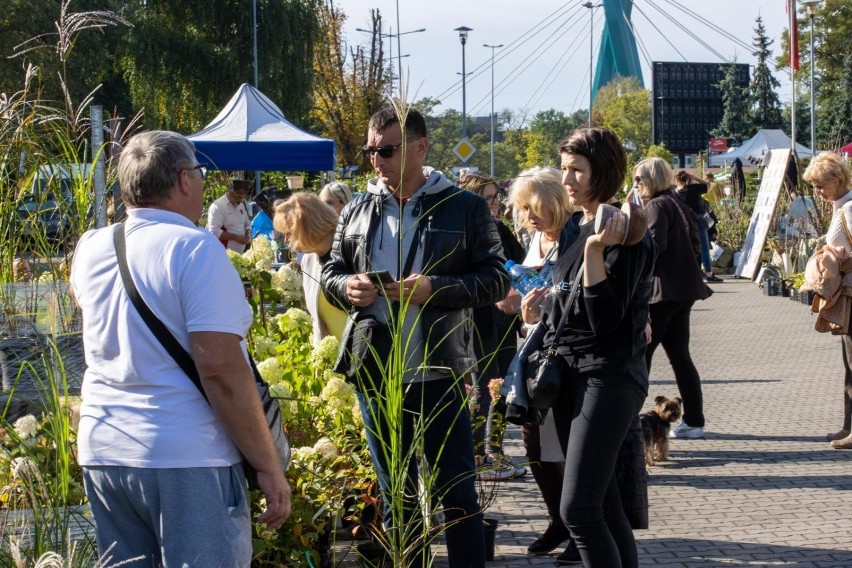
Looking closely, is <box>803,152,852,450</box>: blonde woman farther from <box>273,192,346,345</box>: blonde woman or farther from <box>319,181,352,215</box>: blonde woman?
<box>273,192,346,345</box>: blonde woman

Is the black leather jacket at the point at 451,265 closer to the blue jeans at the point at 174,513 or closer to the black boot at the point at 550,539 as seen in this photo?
the blue jeans at the point at 174,513

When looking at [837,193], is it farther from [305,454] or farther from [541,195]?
[305,454]

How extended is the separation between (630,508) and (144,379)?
87.9 inches

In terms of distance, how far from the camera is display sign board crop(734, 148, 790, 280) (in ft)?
74.8

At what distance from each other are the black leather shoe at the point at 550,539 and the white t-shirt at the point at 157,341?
10.0ft

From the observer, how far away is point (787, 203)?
22891mm

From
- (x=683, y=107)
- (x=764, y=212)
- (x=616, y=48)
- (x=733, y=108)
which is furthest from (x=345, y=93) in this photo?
(x=616, y=48)

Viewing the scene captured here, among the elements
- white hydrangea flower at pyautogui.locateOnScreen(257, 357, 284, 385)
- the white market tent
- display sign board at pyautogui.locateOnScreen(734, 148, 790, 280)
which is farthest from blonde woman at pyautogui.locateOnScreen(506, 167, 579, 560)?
the white market tent

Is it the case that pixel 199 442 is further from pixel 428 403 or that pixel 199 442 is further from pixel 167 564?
pixel 428 403

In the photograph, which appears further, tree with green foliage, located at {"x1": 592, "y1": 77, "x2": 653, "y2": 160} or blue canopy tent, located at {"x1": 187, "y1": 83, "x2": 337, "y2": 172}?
tree with green foliage, located at {"x1": 592, "y1": 77, "x2": 653, "y2": 160}

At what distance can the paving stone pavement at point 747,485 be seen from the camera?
5.91 meters

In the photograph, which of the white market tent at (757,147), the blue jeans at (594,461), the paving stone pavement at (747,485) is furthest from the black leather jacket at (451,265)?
the white market tent at (757,147)

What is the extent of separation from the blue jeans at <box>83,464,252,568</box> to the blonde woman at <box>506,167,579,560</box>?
2630mm

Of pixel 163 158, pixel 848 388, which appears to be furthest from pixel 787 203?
pixel 163 158
